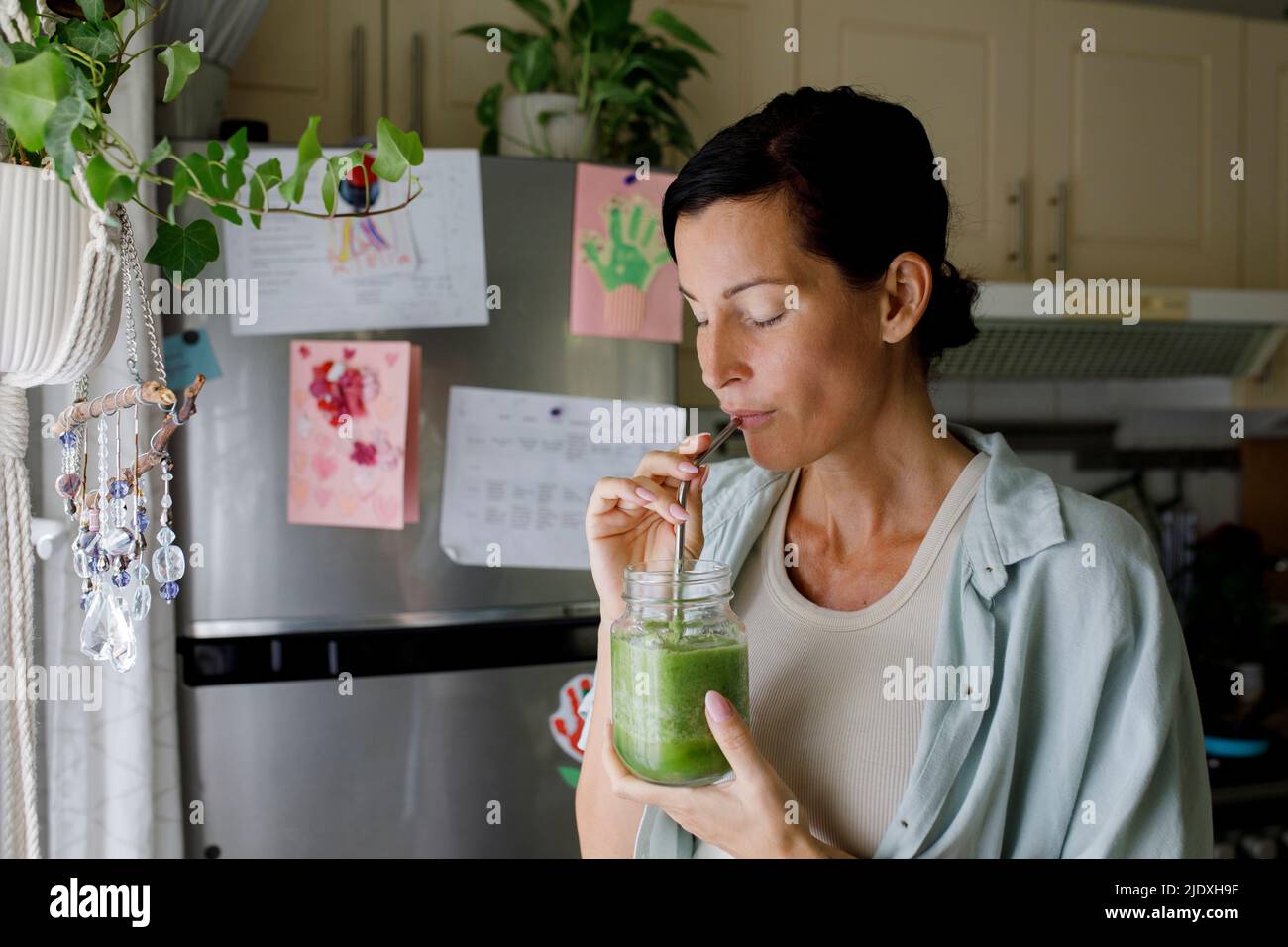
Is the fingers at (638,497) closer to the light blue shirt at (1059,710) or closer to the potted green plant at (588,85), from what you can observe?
the light blue shirt at (1059,710)

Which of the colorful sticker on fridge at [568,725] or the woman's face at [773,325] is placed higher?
the woman's face at [773,325]

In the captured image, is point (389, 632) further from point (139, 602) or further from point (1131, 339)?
point (1131, 339)

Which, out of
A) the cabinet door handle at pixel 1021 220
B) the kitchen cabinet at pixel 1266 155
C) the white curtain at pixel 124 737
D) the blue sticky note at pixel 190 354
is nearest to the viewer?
the white curtain at pixel 124 737

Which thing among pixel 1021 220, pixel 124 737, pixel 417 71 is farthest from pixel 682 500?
pixel 1021 220

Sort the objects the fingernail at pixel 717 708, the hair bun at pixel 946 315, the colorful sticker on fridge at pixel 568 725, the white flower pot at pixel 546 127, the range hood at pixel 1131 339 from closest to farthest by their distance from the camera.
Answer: the fingernail at pixel 717 708, the hair bun at pixel 946 315, the colorful sticker on fridge at pixel 568 725, the white flower pot at pixel 546 127, the range hood at pixel 1131 339

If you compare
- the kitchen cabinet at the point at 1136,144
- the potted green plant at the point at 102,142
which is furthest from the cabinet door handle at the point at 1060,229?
the potted green plant at the point at 102,142

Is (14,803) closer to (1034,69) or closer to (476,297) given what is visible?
(476,297)

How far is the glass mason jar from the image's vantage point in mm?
612

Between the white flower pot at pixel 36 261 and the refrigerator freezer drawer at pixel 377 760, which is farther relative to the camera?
the refrigerator freezer drawer at pixel 377 760

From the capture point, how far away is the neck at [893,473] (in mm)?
793

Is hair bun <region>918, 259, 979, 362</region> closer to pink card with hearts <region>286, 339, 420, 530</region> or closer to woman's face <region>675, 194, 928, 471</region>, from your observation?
woman's face <region>675, 194, 928, 471</region>

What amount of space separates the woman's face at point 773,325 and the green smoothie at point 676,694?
158 mm

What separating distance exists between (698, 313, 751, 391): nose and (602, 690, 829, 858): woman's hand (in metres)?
0.21

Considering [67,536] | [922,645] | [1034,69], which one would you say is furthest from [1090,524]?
[1034,69]
